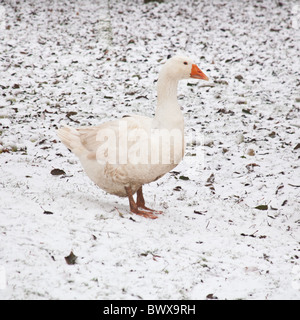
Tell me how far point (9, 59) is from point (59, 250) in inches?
412

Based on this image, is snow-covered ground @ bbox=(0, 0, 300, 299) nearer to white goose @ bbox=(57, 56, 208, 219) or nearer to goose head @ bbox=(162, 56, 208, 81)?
white goose @ bbox=(57, 56, 208, 219)

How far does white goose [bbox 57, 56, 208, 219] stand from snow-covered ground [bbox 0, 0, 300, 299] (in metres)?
0.46

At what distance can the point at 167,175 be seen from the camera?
706 cm

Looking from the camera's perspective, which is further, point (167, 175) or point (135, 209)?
point (167, 175)

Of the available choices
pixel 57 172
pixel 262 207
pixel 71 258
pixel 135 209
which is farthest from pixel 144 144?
pixel 57 172

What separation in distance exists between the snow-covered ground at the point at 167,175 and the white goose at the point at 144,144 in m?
0.46

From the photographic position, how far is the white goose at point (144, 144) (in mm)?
→ 4520

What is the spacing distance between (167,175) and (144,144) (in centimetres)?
264

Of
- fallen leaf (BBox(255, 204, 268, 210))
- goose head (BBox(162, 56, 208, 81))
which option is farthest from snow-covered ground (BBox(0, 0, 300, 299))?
goose head (BBox(162, 56, 208, 81))

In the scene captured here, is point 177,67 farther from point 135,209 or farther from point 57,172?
point 57,172

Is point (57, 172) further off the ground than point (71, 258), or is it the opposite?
point (71, 258)

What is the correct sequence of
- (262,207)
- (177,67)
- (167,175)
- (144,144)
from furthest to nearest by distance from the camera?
(167,175) → (262,207) → (177,67) → (144,144)

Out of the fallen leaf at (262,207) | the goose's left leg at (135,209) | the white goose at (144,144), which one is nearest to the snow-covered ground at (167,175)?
the fallen leaf at (262,207)
